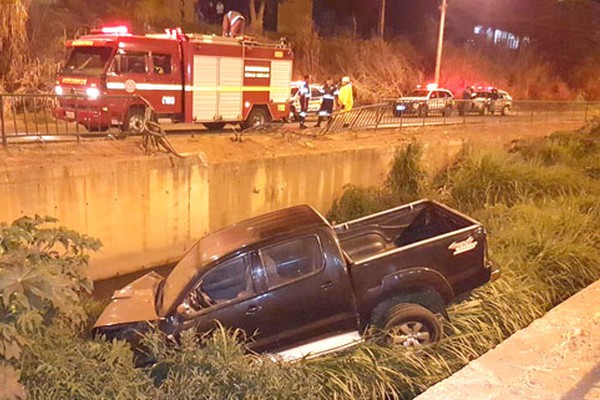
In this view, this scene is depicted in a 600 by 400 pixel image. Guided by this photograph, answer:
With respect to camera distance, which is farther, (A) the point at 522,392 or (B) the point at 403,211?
(B) the point at 403,211

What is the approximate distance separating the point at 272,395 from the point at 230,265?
5.49 feet

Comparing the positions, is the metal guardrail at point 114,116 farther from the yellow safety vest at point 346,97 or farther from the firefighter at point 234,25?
the firefighter at point 234,25

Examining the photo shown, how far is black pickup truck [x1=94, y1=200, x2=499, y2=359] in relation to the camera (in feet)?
17.8

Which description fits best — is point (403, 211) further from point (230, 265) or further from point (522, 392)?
point (522, 392)

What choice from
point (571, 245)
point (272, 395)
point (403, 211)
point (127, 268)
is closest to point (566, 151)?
point (571, 245)

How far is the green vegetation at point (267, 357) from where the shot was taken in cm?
379

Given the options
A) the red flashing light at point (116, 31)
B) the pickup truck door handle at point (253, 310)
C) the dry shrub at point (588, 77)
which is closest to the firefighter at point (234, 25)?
the red flashing light at point (116, 31)

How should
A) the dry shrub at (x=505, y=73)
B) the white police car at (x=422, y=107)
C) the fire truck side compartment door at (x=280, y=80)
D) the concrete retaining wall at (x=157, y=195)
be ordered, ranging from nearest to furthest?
the concrete retaining wall at (x=157, y=195)
the fire truck side compartment door at (x=280, y=80)
the white police car at (x=422, y=107)
the dry shrub at (x=505, y=73)

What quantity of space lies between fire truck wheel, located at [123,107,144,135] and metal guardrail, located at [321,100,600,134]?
14.6 ft

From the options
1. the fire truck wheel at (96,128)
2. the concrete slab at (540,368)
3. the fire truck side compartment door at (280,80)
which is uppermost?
the fire truck side compartment door at (280,80)

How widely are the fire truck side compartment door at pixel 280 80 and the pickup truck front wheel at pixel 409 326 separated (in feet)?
38.2

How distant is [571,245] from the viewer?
7484 millimetres

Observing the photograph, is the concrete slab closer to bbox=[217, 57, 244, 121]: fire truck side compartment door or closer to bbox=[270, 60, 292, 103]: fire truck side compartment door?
bbox=[217, 57, 244, 121]: fire truck side compartment door

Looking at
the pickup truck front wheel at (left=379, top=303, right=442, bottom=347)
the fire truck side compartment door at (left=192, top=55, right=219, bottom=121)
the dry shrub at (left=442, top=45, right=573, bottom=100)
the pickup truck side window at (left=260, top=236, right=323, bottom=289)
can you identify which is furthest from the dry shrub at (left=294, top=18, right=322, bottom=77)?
the pickup truck front wheel at (left=379, top=303, right=442, bottom=347)
